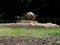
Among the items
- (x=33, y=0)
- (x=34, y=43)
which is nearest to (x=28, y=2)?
(x=33, y=0)

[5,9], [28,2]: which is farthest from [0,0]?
[28,2]

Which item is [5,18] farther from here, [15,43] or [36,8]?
[15,43]

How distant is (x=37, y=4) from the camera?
30.9m

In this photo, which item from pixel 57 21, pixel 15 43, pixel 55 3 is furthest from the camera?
pixel 55 3

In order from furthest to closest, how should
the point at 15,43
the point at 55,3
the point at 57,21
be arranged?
1. the point at 55,3
2. the point at 57,21
3. the point at 15,43

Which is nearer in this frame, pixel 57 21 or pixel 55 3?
pixel 57 21

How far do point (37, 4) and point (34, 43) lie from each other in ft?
66.7

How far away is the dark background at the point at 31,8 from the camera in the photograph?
3055 cm

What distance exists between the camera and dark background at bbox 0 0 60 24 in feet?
100

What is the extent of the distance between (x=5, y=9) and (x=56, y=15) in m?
6.17

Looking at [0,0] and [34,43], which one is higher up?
[0,0]

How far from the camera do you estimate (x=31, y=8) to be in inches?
1225

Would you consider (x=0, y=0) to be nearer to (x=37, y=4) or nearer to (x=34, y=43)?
(x=37, y=4)

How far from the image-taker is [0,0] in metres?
31.2
